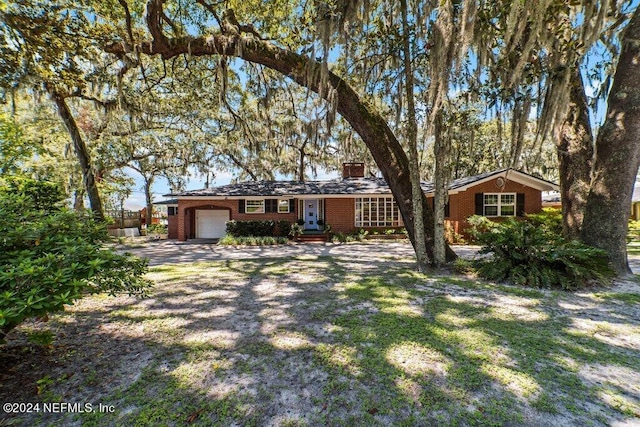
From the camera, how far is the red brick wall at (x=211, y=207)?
16547 mm

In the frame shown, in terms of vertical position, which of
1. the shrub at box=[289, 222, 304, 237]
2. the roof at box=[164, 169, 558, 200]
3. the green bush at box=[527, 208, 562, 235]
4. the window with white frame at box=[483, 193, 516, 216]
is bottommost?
the shrub at box=[289, 222, 304, 237]

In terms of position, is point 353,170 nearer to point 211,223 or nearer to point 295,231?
point 295,231

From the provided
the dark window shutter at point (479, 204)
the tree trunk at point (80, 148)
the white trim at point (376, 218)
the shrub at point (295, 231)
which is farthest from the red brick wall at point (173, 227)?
the dark window shutter at point (479, 204)

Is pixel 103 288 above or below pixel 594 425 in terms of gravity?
above

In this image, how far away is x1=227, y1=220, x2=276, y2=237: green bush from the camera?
51.4 feet

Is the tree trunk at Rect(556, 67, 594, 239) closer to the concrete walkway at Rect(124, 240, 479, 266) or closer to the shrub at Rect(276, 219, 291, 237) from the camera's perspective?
the concrete walkway at Rect(124, 240, 479, 266)

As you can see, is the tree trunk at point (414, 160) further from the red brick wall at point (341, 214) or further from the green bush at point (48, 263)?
the red brick wall at point (341, 214)

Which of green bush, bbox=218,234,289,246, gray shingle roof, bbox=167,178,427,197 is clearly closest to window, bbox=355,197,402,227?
gray shingle roof, bbox=167,178,427,197

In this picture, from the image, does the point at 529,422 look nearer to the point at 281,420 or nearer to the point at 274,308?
the point at 281,420

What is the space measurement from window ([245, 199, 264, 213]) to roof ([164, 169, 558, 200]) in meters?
0.57

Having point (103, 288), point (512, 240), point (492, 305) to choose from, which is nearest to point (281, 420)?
point (103, 288)

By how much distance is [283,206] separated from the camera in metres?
16.9

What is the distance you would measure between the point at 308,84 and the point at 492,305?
A: 5.87 meters

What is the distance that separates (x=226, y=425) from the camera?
6.63ft
